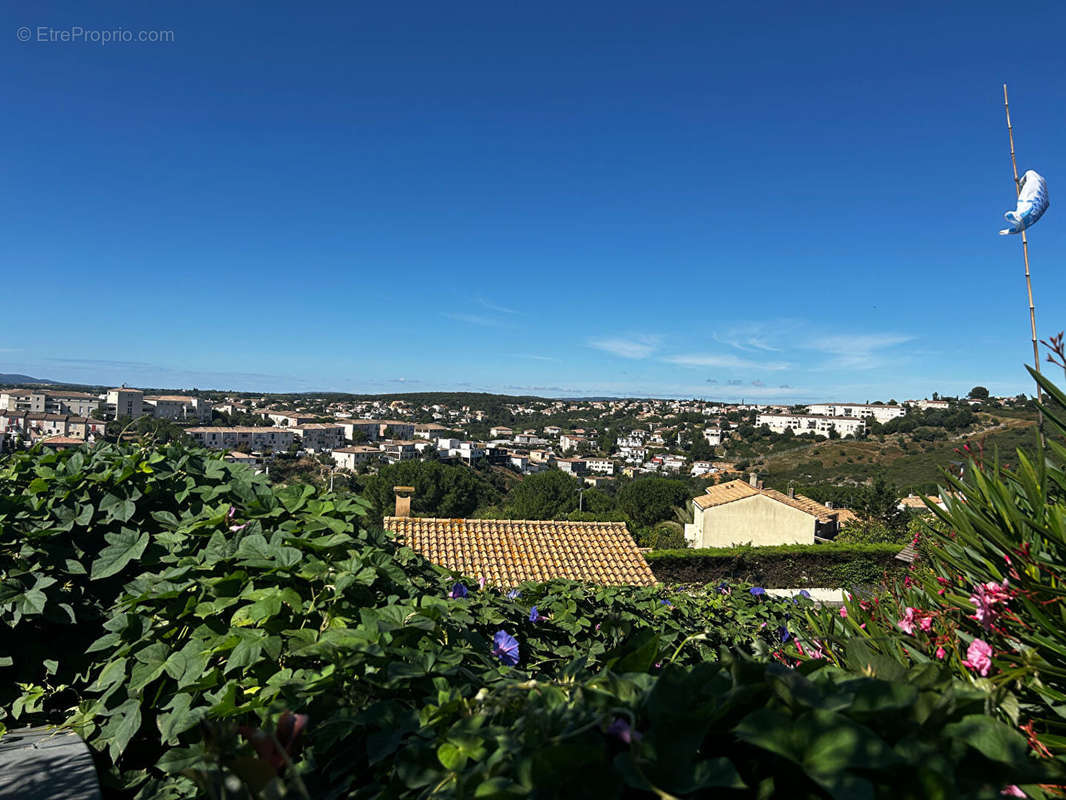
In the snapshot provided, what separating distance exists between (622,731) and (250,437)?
83952 mm

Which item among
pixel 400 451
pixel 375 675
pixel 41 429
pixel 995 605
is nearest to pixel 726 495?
pixel 41 429

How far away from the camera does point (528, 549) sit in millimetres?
12086

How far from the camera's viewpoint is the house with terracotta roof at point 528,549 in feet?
36.2

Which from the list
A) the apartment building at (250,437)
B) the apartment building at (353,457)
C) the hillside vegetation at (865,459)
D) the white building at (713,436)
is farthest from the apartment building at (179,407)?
the hillside vegetation at (865,459)

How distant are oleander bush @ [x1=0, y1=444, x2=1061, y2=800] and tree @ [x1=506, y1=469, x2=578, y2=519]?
127ft

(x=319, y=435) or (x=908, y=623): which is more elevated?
(x=908, y=623)

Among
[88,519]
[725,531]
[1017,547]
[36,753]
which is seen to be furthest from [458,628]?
[725,531]

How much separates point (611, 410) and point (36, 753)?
139458 millimetres

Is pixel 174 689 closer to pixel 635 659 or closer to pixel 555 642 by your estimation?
pixel 555 642

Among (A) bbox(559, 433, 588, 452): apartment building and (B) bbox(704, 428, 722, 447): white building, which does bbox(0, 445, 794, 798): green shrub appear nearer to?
(B) bbox(704, 428, 722, 447): white building

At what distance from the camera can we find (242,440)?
7475 centimetres

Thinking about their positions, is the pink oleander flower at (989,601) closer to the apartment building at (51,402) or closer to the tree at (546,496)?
the tree at (546,496)

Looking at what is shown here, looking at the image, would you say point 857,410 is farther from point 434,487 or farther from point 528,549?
point 528,549

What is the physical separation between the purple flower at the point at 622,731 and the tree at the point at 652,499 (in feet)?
136
